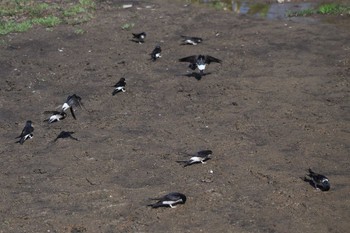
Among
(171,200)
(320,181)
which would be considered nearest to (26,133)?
(171,200)

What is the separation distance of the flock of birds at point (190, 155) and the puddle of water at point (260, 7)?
275cm

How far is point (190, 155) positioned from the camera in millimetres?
8445

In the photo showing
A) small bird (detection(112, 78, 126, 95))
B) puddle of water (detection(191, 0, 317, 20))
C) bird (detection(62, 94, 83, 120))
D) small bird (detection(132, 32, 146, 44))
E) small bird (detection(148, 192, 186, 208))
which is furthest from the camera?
puddle of water (detection(191, 0, 317, 20))

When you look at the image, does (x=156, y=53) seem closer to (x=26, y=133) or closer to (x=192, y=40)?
(x=192, y=40)

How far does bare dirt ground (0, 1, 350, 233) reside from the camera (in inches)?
283

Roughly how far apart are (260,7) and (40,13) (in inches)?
210

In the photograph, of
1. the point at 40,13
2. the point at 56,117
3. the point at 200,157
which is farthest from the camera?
the point at 40,13

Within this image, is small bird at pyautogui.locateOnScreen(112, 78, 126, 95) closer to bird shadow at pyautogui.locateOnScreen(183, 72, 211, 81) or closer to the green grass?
bird shadow at pyautogui.locateOnScreen(183, 72, 211, 81)

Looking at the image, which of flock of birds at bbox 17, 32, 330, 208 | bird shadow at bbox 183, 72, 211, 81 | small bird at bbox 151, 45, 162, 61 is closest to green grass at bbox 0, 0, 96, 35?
flock of birds at bbox 17, 32, 330, 208

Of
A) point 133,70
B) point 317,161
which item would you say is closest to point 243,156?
point 317,161

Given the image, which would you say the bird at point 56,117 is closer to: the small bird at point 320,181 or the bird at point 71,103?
the bird at point 71,103

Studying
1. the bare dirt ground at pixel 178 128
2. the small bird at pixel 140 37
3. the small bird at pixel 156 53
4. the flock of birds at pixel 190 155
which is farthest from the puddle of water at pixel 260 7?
the small bird at pixel 156 53

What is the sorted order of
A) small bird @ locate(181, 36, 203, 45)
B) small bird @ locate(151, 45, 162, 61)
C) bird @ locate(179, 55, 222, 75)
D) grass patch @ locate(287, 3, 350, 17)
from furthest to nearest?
grass patch @ locate(287, 3, 350, 17) < small bird @ locate(181, 36, 203, 45) < small bird @ locate(151, 45, 162, 61) < bird @ locate(179, 55, 222, 75)

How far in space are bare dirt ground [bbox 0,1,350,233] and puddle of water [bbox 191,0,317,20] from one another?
89cm
